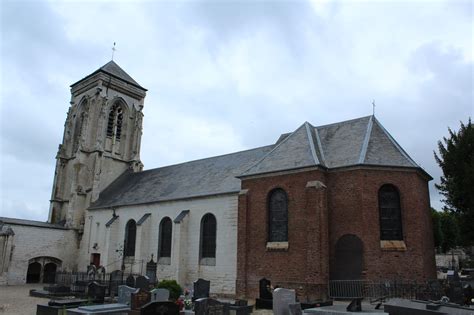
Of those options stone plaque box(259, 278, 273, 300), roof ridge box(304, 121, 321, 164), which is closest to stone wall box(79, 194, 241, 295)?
stone plaque box(259, 278, 273, 300)

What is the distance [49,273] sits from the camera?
32062 millimetres

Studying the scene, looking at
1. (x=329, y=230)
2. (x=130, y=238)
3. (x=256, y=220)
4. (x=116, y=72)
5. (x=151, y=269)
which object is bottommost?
(x=151, y=269)

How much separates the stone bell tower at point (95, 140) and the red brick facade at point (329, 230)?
19.5m

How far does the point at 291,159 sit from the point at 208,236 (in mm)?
7333

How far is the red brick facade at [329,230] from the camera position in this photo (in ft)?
58.1

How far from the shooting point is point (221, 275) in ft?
72.8

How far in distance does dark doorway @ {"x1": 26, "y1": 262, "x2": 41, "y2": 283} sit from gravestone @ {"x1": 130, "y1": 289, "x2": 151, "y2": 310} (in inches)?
872

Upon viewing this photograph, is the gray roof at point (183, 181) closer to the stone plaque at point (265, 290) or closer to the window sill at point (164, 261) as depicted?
the window sill at point (164, 261)

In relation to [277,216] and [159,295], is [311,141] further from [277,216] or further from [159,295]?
[159,295]

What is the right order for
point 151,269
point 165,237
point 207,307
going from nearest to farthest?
point 207,307 < point 151,269 < point 165,237

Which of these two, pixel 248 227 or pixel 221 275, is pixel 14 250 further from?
pixel 248 227

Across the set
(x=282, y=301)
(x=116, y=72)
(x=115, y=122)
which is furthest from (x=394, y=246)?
(x=116, y=72)

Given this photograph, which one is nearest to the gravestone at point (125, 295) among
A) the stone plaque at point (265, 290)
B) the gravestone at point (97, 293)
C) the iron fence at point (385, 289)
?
the gravestone at point (97, 293)

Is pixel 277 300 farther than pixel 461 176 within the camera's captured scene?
No
